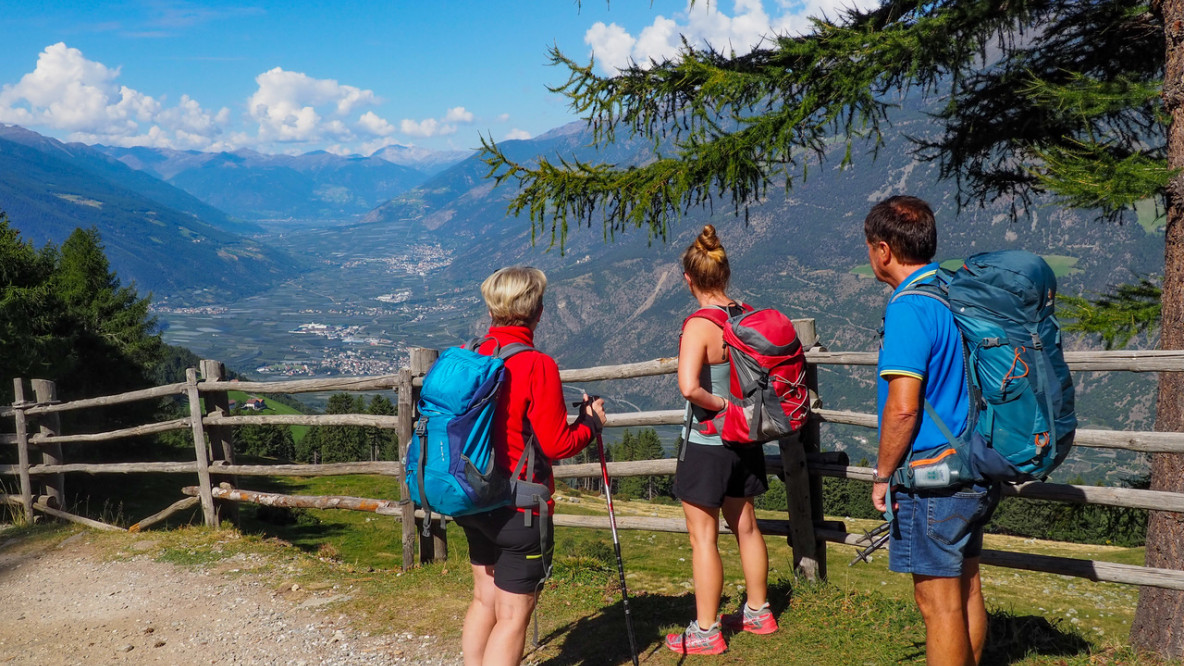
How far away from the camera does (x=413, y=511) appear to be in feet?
23.0

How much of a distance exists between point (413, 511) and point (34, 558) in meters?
4.67

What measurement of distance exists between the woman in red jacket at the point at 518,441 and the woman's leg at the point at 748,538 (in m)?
1.25

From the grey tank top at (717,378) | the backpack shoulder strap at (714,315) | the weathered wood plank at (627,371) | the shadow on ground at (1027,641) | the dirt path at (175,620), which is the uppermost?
the backpack shoulder strap at (714,315)

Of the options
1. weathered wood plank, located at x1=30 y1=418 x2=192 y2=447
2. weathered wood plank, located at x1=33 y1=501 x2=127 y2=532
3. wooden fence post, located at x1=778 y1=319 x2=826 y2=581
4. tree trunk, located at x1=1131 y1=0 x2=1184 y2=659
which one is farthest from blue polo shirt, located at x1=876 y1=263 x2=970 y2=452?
weathered wood plank, located at x1=33 y1=501 x2=127 y2=532

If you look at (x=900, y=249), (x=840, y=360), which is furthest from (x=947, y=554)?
(x=840, y=360)

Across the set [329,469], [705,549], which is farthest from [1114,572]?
[329,469]

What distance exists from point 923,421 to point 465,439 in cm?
182

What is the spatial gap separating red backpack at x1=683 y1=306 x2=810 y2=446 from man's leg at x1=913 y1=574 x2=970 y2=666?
105 centimetres

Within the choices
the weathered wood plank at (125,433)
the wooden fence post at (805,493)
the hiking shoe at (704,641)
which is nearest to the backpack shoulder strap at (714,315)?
the wooden fence post at (805,493)

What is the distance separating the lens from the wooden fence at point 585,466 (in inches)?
167

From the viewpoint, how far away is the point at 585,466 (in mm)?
6418

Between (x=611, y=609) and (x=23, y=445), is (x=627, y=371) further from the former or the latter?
(x=23, y=445)

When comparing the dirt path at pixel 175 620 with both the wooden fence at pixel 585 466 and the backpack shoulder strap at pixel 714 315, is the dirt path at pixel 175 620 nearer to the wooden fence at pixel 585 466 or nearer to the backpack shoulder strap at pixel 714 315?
the wooden fence at pixel 585 466

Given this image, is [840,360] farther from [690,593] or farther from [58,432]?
[58,432]
